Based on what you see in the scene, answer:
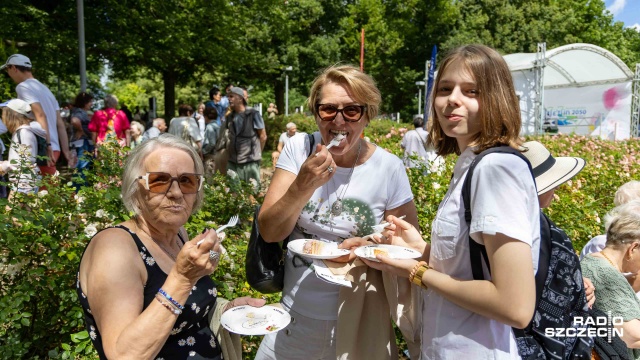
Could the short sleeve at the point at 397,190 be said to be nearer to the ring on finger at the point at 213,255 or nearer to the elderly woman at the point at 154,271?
the elderly woman at the point at 154,271

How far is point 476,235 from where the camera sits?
5.07 ft

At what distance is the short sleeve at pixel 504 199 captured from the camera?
1465mm

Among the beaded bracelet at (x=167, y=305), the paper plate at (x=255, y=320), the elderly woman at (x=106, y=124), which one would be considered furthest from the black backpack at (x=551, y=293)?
the elderly woman at (x=106, y=124)

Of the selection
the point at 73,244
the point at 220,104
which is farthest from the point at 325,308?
the point at 220,104

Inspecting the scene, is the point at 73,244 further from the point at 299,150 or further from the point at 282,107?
the point at 282,107

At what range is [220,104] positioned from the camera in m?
13.4

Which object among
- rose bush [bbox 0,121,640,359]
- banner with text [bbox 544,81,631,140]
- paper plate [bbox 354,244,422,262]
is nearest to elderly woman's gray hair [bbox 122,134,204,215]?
paper plate [bbox 354,244,422,262]

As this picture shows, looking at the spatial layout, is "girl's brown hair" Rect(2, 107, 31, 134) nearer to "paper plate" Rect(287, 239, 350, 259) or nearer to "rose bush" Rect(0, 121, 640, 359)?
"rose bush" Rect(0, 121, 640, 359)

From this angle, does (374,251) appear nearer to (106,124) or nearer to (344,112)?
(344,112)

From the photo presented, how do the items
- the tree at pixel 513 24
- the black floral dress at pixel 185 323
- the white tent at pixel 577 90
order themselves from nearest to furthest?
the black floral dress at pixel 185 323, the white tent at pixel 577 90, the tree at pixel 513 24

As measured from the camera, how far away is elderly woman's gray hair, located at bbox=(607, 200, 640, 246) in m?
2.98

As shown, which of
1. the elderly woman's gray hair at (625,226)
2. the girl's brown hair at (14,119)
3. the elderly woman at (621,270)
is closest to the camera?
the elderly woman at (621,270)

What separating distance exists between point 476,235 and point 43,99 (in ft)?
20.5

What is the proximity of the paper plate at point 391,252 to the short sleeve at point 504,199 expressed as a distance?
46 cm
